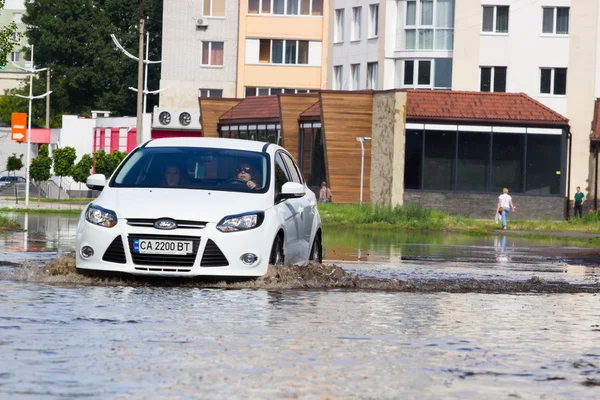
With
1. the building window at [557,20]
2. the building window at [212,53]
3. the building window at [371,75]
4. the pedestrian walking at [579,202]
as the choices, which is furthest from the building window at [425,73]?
the building window at [212,53]

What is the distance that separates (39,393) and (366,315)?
5100 millimetres

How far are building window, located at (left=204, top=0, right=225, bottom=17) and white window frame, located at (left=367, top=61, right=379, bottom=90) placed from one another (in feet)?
61.4

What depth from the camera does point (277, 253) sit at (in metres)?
14.8

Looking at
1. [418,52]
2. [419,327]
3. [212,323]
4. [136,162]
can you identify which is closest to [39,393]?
[212,323]

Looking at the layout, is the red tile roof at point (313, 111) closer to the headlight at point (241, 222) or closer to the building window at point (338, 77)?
the building window at point (338, 77)

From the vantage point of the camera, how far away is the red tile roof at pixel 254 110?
230 ft

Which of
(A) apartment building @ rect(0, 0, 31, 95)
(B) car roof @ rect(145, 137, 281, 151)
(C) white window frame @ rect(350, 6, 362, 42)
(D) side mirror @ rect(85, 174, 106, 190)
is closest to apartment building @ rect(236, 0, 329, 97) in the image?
(C) white window frame @ rect(350, 6, 362, 42)

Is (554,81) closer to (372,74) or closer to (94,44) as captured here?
(372,74)

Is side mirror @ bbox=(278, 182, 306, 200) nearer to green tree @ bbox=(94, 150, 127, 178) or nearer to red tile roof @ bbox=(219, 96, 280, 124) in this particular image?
red tile roof @ bbox=(219, 96, 280, 124)

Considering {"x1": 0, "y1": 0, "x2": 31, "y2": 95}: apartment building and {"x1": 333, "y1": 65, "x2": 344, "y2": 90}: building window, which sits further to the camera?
{"x1": 0, "y1": 0, "x2": 31, "y2": 95}: apartment building

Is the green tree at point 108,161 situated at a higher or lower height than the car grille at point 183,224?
higher

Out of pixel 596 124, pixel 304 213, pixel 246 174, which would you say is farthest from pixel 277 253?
pixel 596 124

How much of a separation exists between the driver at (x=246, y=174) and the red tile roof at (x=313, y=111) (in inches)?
1915

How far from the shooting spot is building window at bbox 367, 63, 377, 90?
7244cm
